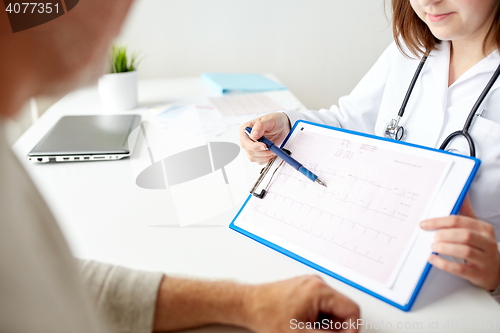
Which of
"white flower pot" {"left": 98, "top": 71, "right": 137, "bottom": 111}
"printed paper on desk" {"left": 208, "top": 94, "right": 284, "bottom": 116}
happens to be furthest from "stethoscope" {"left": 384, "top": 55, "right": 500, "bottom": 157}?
"white flower pot" {"left": 98, "top": 71, "right": 137, "bottom": 111}

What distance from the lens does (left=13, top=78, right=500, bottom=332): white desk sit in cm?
47

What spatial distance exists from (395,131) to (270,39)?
4.19 ft

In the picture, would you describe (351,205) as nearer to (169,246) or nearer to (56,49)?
(169,246)

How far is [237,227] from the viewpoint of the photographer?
63 centimetres

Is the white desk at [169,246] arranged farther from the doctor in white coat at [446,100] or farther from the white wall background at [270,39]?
the white wall background at [270,39]

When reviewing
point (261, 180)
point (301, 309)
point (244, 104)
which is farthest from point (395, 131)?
point (244, 104)

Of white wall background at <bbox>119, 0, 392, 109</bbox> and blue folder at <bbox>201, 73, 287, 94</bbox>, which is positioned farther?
white wall background at <bbox>119, 0, 392, 109</bbox>

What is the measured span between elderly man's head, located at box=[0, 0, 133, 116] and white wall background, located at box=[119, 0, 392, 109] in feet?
5.02

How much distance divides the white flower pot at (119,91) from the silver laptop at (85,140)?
0.48 feet

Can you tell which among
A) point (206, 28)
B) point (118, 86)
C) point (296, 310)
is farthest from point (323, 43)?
point (296, 310)

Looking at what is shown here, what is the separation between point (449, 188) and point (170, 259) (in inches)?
16.9

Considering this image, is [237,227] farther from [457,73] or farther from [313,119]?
[457,73]

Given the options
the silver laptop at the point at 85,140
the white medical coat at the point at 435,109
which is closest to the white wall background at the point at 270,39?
the silver laptop at the point at 85,140

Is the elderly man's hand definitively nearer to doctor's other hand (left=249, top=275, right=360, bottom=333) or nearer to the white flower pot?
doctor's other hand (left=249, top=275, right=360, bottom=333)
